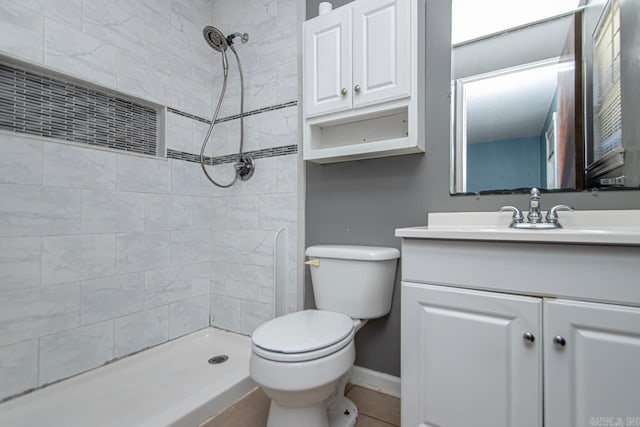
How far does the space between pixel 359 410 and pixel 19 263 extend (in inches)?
62.5

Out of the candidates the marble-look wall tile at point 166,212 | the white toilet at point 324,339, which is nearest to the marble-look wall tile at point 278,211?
the white toilet at point 324,339

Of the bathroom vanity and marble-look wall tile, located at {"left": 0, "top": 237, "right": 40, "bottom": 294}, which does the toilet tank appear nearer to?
the bathroom vanity

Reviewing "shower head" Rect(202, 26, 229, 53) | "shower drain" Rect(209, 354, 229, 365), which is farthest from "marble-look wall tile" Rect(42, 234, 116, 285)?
"shower head" Rect(202, 26, 229, 53)

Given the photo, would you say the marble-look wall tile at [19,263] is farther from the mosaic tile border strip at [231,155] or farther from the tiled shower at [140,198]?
the mosaic tile border strip at [231,155]

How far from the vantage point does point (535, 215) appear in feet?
3.56

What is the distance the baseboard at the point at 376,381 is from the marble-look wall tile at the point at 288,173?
1032 millimetres

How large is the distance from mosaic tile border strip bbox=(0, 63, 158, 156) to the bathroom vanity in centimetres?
154

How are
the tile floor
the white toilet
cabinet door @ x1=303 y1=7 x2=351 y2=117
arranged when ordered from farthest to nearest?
cabinet door @ x1=303 y1=7 x2=351 y2=117
the tile floor
the white toilet

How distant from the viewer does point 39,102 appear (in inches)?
51.3

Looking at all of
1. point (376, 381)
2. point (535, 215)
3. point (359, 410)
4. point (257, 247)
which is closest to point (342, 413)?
point (359, 410)

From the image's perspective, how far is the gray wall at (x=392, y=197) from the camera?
134 centimetres

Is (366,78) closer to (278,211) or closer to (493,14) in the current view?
(493,14)

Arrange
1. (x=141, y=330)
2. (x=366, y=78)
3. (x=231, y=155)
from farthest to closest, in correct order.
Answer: (x=231, y=155) < (x=141, y=330) < (x=366, y=78)

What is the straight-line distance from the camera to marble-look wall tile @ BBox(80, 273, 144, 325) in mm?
1424
